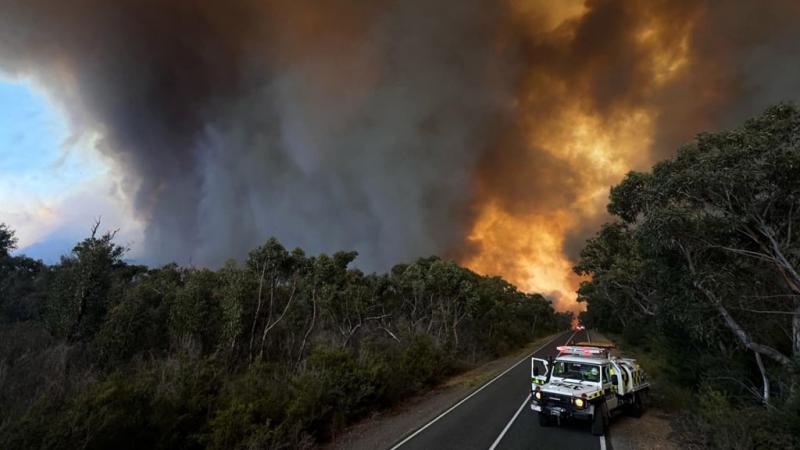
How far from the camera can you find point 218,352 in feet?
65.2

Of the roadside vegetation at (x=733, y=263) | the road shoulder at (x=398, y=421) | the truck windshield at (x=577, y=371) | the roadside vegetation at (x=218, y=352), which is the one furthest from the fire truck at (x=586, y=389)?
the roadside vegetation at (x=218, y=352)

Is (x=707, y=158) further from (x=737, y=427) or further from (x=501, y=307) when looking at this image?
(x=501, y=307)

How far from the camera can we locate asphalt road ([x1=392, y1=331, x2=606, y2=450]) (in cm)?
1048

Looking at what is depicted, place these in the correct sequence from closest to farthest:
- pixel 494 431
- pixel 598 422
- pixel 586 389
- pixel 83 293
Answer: pixel 598 422 → pixel 586 389 → pixel 494 431 → pixel 83 293

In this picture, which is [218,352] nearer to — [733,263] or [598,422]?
[598,422]

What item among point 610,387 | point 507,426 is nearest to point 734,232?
point 610,387

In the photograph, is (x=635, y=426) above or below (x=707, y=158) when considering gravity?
below

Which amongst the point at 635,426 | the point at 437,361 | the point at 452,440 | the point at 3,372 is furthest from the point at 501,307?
the point at 3,372

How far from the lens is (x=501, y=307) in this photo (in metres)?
46.7

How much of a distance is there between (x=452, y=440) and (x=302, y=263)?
18.5m

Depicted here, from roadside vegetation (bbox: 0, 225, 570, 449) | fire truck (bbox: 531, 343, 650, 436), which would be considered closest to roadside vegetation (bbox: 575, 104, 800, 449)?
fire truck (bbox: 531, 343, 650, 436)

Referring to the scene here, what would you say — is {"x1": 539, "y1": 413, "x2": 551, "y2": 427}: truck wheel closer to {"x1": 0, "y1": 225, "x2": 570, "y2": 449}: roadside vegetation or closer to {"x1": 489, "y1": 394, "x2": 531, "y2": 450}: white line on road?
{"x1": 489, "y1": 394, "x2": 531, "y2": 450}: white line on road

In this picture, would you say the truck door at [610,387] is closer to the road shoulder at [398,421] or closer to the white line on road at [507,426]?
the white line on road at [507,426]

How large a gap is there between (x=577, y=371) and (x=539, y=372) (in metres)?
1.22
